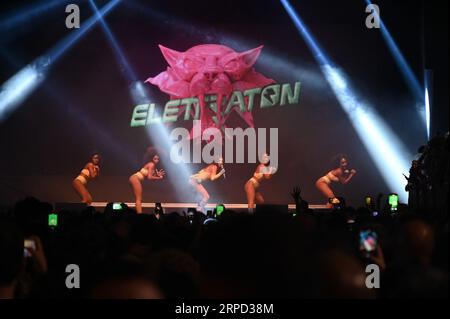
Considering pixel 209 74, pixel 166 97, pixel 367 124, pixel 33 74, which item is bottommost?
pixel 367 124

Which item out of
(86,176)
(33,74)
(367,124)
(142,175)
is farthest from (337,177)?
(33,74)

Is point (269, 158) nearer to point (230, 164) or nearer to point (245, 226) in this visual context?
point (230, 164)

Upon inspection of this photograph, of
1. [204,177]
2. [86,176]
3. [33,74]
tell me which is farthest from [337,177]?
[33,74]

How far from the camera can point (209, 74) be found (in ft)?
47.7

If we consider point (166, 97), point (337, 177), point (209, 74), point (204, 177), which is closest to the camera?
point (337, 177)

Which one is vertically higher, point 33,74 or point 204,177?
point 33,74

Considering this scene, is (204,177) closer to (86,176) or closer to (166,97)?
(166,97)

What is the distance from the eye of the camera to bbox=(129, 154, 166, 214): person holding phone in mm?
14469

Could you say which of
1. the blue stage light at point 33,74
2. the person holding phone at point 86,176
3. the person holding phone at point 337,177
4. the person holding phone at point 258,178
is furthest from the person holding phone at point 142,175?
the person holding phone at point 337,177

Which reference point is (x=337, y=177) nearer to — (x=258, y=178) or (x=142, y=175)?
(x=258, y=178)

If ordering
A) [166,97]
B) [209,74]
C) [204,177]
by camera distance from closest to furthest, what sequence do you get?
1. [204,177]
2. [209,74]
3. [166,97]

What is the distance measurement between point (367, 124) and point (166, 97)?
4.79 meters

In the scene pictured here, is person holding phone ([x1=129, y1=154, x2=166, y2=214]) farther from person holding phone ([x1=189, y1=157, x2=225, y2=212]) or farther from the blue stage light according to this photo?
the blue stage light

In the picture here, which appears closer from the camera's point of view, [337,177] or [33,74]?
[337,177]
